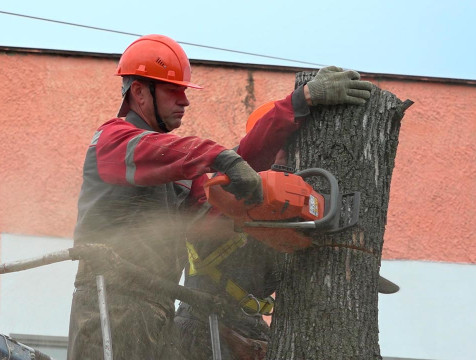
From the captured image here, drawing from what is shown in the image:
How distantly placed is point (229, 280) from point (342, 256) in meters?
0.85

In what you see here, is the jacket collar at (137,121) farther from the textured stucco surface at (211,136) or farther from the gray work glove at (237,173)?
the textured stucco surface at (211,136)

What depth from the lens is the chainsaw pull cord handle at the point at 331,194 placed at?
4.12 m

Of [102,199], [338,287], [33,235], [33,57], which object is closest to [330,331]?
[338,287]

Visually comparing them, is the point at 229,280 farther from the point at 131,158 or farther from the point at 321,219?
the point at 131,158

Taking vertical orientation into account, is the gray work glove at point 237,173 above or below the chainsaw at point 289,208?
above

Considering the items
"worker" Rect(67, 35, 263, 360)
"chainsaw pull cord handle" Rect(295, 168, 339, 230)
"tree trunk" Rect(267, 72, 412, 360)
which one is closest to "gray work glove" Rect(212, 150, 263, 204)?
"worker" Rect(67, 35, 263, 360)

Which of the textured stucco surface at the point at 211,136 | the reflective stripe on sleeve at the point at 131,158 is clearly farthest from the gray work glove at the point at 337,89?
the textured stucco surface at the point at 211,136

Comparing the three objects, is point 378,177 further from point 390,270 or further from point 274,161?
point 390,270

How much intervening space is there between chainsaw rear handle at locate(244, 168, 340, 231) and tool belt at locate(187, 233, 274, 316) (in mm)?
583

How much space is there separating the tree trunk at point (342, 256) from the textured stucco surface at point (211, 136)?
6479 mm

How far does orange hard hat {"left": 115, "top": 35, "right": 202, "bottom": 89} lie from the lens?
15.3 ft

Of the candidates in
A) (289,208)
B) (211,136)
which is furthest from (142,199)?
(211,136)

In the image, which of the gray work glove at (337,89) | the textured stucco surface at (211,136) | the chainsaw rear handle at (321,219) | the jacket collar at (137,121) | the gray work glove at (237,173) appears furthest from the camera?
the textured stucco surface at (211,136)

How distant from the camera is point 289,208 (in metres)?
4.10
